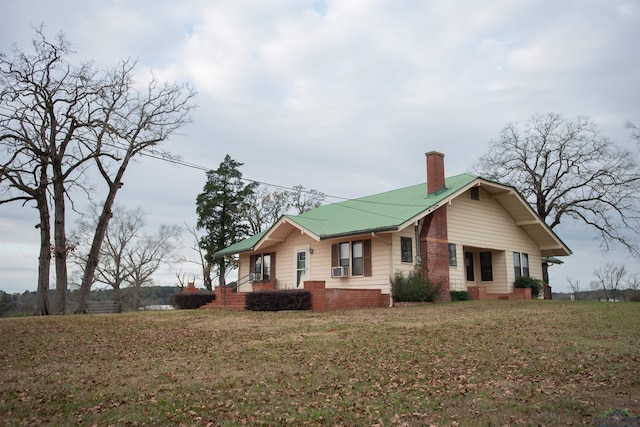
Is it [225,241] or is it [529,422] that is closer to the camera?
[529,422]

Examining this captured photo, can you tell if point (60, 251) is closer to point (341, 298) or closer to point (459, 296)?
point (341, 298)

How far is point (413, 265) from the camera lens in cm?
2208

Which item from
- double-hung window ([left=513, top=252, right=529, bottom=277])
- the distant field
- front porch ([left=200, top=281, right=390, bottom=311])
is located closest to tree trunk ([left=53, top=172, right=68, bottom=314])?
front porch ([left=200, top=281, right=390, bottom=311])

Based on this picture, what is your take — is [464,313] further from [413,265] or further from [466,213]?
[466,213]

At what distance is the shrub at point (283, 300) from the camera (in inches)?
776

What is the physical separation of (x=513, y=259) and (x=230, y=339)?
756 inches

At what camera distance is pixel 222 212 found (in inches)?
1695

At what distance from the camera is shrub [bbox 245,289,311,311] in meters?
19.7

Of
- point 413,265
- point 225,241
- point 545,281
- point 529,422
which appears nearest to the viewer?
point 529,422

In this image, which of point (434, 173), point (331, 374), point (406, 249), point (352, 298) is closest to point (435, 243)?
point (406, 249)

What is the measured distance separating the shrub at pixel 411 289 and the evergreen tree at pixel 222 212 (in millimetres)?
23273

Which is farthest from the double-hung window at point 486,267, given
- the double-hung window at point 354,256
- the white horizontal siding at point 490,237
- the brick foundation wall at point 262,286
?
the brick foundation wall at point 262,286

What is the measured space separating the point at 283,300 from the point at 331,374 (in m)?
11.5

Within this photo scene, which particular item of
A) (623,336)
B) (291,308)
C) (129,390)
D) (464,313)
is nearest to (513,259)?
(464,313)
